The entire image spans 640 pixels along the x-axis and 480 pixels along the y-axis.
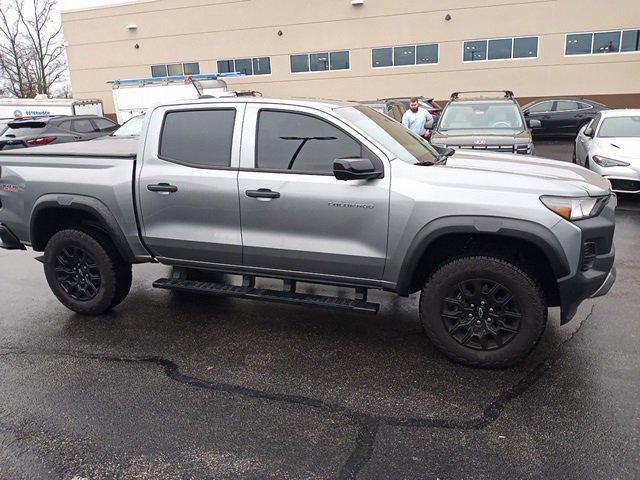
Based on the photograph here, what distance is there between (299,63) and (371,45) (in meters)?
3.92

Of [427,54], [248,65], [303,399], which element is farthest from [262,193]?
[248,65]

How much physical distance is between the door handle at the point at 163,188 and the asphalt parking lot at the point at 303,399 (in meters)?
1.22

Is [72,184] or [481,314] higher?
[72,184]

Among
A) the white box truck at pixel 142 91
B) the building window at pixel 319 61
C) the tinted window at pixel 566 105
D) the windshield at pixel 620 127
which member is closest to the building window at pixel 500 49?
the building window at pixel 319 61

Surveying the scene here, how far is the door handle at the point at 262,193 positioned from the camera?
3865mm

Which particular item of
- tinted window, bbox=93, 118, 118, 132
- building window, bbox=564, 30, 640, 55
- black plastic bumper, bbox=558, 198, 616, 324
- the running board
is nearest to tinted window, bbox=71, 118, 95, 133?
tinted window, bbox=93, 118, 118, 132

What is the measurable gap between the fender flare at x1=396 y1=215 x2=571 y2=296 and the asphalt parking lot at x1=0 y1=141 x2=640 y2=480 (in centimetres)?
81

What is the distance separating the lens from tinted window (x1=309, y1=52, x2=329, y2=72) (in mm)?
26766

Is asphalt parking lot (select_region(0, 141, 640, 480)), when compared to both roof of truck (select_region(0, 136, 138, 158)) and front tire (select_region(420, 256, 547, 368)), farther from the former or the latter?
roof of truck (select_region(0, 136, 138, 158))

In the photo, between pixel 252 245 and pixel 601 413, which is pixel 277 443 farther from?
pixel 601 413

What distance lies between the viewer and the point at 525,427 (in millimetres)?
3008

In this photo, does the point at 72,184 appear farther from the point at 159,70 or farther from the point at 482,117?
the point at 159,70

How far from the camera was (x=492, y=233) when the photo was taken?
3.38 metres

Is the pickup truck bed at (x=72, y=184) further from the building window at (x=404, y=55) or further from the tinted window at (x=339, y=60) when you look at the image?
the tinted window at (x=339, y=60)
